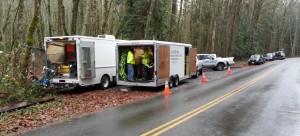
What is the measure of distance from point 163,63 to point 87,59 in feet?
13.4

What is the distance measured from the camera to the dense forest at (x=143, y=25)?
1508 centimetres

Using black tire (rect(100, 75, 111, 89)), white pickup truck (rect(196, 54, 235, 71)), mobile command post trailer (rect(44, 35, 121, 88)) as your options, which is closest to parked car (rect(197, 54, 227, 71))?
white pickup truck (rect(196, 54, 235, 71))

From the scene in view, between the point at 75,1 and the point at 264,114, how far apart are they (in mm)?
12983

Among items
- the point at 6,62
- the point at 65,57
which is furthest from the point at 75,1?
the point at 6,62

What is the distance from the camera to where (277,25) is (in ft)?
286

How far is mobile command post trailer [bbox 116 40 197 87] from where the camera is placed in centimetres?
1662

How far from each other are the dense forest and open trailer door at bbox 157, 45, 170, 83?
5865 millimetres

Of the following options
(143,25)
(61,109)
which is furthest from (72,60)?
(143,25)

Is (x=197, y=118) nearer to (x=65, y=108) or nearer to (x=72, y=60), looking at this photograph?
(x=65, y=108)

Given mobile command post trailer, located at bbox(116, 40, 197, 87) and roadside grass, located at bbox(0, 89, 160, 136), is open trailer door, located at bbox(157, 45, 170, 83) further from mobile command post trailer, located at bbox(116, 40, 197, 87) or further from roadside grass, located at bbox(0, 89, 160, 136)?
roadside grass, located at bbox(0, 89, 160, 136)

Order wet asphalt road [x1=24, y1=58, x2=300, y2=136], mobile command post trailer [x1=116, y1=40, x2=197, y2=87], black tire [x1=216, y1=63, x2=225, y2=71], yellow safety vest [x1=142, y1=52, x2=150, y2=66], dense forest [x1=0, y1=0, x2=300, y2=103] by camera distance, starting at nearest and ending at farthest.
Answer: wet asphalt road [x1=24, y1=58, x2=300, y2=136]
dense forest [x1=0, y1=0, x2=300, y2=103]
mobile command post trailer [x1=116, y1=40, x2=197, y2=87]
yellow safety vest [x1=142, y1=52, x2=150, y2=66]
black tire [x1=216, y1=63, x2=225, y2=71]

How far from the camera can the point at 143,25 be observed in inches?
1200

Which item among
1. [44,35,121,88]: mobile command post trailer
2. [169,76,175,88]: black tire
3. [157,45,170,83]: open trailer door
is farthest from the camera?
[169,76,175,88]: black tire

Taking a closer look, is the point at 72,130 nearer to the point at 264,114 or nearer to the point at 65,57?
the point at 264,114
